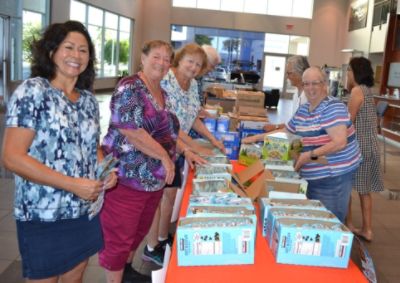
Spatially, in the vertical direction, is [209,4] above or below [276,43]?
above

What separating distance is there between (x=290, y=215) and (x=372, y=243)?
247 cm

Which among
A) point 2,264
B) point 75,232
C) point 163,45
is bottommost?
point 2,264

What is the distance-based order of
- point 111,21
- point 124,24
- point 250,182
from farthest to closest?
point 124,24, point 111,21, point 250,182

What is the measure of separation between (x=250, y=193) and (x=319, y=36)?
59.4 feet

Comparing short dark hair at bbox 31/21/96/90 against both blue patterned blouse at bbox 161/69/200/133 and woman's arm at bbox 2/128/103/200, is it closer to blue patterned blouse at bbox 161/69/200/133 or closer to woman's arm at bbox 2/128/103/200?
woman's arm at bbox 2/128/103/200

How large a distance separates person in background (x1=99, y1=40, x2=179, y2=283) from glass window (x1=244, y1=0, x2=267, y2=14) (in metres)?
17.7

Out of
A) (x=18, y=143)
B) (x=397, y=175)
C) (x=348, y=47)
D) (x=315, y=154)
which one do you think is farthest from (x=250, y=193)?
(x=348, y=47)

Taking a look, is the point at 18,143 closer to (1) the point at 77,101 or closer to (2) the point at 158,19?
(1) the point at 77,101

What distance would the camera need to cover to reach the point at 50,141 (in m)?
1.36

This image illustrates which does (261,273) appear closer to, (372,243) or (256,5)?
(372,243)

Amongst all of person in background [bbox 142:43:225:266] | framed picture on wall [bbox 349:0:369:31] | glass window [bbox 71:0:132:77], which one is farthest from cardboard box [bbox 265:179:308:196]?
framed picture on wall [bbox 349:0:369:31]

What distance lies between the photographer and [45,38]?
56.9 inches

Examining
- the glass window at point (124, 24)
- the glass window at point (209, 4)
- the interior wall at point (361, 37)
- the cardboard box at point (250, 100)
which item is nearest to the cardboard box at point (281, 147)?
the cardboard box at point (250, 100)

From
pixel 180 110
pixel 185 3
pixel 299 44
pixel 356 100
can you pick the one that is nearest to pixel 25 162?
pixel 180 110
